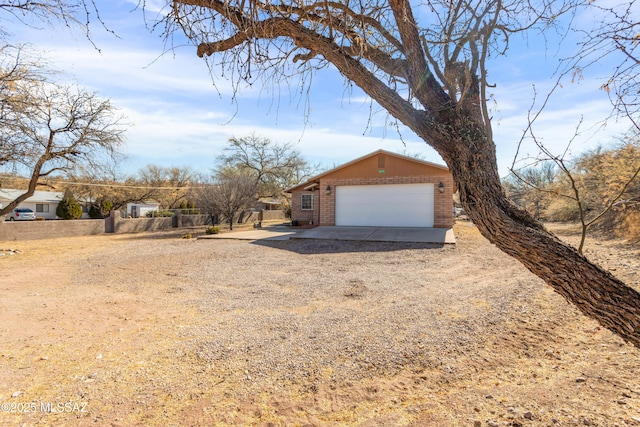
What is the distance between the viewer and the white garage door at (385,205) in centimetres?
1577

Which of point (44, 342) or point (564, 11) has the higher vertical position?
point (564, 11)

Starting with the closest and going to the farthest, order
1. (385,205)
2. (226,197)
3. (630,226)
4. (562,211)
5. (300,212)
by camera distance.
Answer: (630,226) < (385,205) < (226,197) < (300,212) < (562,211)

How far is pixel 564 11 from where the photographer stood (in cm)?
269

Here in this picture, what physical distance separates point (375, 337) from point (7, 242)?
790 inches

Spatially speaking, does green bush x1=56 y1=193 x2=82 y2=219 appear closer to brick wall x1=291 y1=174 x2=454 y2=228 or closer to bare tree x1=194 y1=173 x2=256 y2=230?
bare tree x1=194 y1=173 x2=256 y2=230

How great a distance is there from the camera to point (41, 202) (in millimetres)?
32469

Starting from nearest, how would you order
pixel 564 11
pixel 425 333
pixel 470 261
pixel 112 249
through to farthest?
pixel 564 11 → pixel 425 333 → pixel 470 261 → pixel 112 249

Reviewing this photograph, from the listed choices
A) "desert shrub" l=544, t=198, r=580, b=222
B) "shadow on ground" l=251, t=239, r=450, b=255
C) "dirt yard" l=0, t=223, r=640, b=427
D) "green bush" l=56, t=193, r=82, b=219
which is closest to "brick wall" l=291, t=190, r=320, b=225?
"shadow on ground" l=251, t=239, r=450, b=255

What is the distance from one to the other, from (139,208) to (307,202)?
69.4ft

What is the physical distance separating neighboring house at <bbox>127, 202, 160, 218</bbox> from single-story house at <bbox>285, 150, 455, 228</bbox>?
2249cm

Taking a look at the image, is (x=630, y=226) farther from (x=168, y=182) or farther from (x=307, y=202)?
(x=168, y=182)

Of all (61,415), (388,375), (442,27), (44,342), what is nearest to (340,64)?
(442,27)

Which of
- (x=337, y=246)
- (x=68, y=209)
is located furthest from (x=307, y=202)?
(x=68, y=209)

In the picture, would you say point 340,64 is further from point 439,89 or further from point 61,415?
point 61,415
